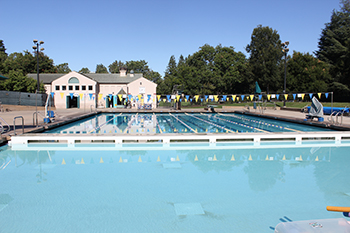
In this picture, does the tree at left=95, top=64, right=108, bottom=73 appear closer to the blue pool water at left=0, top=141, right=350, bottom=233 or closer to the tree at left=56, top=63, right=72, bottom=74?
the tree at left=56, top=63, right=72, bottom=74

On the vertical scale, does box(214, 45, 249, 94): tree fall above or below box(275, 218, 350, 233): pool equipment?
above

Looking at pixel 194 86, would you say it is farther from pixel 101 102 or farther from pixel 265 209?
pixel 265 209

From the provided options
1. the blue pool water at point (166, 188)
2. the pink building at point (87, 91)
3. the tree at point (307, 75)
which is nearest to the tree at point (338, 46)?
the tree at point (307, 75)

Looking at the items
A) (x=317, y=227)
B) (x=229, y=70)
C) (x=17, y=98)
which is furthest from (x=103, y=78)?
(x=317, y=227)

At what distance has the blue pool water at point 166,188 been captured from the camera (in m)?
4.09

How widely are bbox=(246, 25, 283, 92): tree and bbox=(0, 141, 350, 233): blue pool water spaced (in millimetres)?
39515

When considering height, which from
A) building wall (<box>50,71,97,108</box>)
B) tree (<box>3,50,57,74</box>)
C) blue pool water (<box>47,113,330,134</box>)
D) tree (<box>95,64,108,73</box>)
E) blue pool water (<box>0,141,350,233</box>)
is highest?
tree (<box>95,64,108,73</box>)

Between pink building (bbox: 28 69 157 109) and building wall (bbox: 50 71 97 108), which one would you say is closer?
pink building (bbox: 28 69 157 109)

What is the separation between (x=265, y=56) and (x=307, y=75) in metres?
8.04

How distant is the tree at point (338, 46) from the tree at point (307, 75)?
1531 mm

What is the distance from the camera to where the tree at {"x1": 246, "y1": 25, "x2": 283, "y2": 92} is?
46156 millimetres

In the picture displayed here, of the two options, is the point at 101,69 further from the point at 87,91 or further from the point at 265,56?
the point at 265,56

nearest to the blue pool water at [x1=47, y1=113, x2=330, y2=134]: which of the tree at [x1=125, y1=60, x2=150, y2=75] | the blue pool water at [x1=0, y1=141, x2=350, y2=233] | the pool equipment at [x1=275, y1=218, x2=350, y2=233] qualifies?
the blue pool water at [x1=0, y1=141, x2=350, y2=233]

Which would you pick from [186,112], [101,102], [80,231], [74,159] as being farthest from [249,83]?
[80,231]
